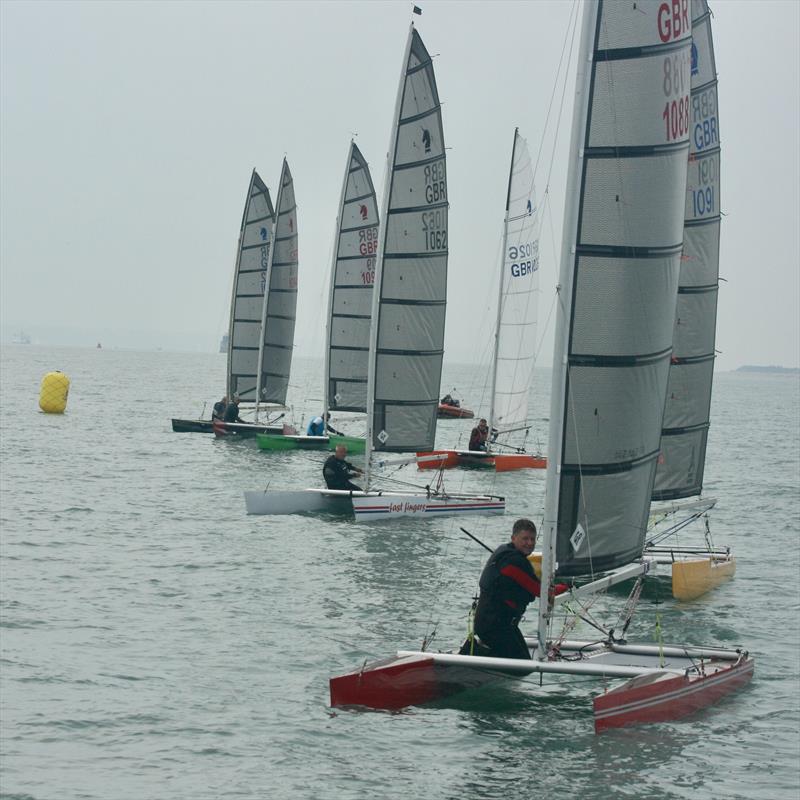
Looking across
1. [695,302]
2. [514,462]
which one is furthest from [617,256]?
[514,462]

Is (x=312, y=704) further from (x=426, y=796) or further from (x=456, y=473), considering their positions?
(x=456, y=473)

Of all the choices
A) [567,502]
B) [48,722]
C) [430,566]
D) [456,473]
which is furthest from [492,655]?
[456,473]

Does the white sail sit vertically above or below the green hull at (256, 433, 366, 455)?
above

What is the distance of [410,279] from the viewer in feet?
74.2

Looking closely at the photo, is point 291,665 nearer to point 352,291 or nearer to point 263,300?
point 352,291

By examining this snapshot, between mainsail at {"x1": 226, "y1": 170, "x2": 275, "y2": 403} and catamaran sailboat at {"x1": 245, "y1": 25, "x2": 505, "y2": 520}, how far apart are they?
1641cm

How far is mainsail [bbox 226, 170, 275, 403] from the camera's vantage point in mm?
39031

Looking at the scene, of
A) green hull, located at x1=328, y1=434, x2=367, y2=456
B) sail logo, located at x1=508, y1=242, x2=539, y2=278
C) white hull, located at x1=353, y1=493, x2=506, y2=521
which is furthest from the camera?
sail logo, located at x1=508, y1=242, x2=539, y2=278

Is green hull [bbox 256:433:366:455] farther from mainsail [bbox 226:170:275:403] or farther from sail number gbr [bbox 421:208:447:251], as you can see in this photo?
sail number gbr [bbox 421:208:447:251]

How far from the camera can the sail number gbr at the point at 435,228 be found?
75.0ft

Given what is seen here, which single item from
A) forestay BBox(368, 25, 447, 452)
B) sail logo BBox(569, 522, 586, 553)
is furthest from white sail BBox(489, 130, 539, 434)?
sail logo BBox(569, 522, 586, 553)

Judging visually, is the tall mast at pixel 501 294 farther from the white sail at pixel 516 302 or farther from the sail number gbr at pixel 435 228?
the sail number gbr at pixel 435 228

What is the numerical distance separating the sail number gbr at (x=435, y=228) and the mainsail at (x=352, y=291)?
9144mm

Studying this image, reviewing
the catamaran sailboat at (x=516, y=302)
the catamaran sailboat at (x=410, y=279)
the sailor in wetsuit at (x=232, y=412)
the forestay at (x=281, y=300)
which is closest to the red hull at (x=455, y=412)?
the forestay at (x=281, y=300)
